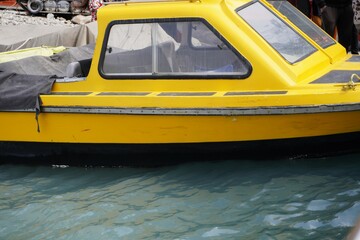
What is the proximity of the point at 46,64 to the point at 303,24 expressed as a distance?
2992 mm

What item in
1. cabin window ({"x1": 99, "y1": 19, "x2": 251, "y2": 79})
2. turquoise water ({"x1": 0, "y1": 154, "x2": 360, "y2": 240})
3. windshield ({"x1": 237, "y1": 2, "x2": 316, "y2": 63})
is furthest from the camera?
windshield ({"x1": 237, "y1": 2, "x2": 316, "y2": 63})

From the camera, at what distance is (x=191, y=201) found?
213 inches

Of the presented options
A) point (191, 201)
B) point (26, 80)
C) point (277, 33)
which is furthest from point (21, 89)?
point (277, 33)

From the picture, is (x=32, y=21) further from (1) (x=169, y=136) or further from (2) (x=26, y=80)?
(1) (x=169, y=136)

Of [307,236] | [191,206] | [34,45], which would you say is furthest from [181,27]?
[34,45]

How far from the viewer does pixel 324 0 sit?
905 cm

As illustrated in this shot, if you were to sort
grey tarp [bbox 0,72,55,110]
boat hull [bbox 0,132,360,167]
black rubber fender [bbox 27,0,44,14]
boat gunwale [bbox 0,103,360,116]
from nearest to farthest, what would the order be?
1. boat gunwale [bbox 0,103,360,116]
2. boat hull [bbox 0,132,360,167]
3. grey tarp [bbox 0,72,55,110]
4. black rubber fender [bbox 27,0,44,14]

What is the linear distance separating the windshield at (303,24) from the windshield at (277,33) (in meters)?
0.25

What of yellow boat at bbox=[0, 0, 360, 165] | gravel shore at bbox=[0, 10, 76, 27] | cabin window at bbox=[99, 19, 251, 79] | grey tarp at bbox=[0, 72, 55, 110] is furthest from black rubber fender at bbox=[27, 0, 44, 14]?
cabin window at bbox=[99, 19, 251, 79]

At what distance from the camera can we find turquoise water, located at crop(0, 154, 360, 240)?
15.9 feet

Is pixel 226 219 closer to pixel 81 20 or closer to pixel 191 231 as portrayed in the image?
pixel 191 231

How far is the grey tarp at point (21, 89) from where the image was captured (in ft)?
20.9

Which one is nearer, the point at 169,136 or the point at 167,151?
the point at 169,136

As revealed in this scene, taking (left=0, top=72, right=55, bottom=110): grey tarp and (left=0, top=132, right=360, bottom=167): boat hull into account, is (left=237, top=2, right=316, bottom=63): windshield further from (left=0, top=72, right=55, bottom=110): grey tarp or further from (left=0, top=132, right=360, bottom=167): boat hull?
(left=0, top=72, right=55, bottom=110): grey tarp
